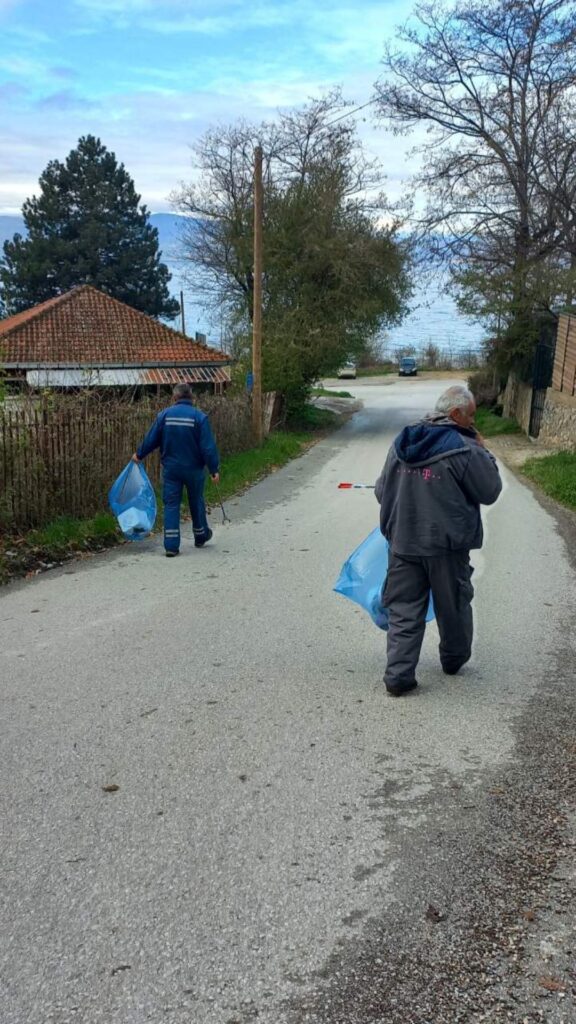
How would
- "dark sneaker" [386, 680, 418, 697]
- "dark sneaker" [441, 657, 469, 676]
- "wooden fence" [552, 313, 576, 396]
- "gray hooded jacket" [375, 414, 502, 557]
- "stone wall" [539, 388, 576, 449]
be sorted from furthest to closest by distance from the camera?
"stone wall" [539, 388, 576, 449] < "wooden fence" [552, 313, 576, 396] < "dark sneaker" [441, 657, 469, 676] < "dark sneaker" [386, 680, 418, 697] < "gray hooded jacket" [375, 414, 502, 557]

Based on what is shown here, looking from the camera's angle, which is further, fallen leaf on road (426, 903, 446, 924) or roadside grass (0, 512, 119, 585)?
roadside grass (0, 512, 119, 585)

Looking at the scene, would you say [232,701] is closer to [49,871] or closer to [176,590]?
[49,871]

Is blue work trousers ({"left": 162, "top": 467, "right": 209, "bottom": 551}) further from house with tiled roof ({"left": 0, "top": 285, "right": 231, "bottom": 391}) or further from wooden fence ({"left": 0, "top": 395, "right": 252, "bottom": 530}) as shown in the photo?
house with tiled roof ({"left": 0, "top": 285, "right": 231, "bottom": 391})

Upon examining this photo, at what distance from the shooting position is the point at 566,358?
18062mm

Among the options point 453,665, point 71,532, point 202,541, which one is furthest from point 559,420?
point 453,665

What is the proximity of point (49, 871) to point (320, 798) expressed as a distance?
3.79 ft

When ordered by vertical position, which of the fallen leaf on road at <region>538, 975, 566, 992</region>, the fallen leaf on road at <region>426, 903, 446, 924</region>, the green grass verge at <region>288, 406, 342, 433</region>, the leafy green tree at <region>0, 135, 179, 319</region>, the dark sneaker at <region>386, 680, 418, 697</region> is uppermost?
the leafy green tree at <region>0, 135, 179, 319</region>

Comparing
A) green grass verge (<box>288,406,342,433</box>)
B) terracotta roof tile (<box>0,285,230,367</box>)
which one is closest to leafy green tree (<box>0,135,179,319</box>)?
terracotta roof tile (<box>0,285,230,367</box>)

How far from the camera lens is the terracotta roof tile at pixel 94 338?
97.9ft

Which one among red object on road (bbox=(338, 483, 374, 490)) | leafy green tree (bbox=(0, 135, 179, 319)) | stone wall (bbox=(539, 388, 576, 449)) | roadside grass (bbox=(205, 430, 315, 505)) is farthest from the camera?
leafy green tree (bbox=(0, 135, 179, 319))

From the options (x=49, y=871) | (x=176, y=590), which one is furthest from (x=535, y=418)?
(x=49, y=871)

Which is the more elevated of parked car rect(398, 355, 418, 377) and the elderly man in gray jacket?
the elderly man in gray jacket

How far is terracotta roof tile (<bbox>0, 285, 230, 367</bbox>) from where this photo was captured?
97.9ft

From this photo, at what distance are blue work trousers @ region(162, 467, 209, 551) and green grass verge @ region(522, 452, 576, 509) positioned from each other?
6626 millimetres
